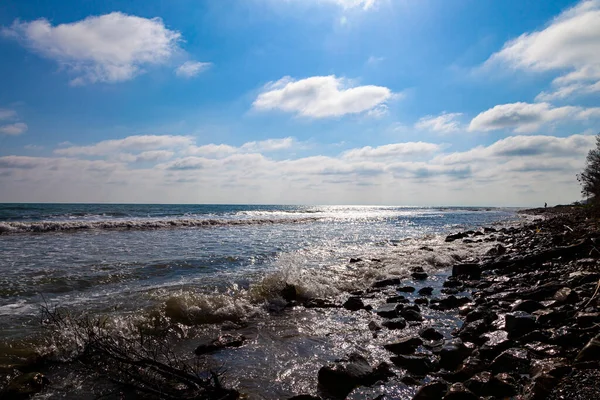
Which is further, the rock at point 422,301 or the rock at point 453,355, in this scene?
the rock at point 422,301

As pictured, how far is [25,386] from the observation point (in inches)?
177

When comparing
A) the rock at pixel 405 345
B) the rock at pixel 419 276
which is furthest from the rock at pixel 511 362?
the rock at pixel 419 276

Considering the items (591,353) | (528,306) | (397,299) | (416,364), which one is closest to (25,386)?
(416,364)

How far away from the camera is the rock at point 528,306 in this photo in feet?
22.3

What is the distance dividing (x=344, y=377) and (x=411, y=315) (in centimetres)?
347

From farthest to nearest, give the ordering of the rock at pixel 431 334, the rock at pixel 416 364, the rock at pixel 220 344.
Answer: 1. the rock at pixel 431 334
2. the rock at pixel 220 344
3. the rock at pixel 416 364

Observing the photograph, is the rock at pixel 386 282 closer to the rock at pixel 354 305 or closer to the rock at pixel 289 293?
the rock at pixel 354 305

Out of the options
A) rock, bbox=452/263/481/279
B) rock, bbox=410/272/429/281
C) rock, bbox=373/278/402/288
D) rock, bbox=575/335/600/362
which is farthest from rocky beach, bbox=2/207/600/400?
rock, bbox=410/272/429/281

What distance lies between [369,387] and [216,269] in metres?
9.14

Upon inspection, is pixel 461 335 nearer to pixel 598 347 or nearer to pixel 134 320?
pixel 598 347

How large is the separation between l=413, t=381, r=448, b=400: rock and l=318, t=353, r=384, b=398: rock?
2.42 ft

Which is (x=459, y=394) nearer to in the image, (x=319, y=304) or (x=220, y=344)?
(x=220, y=344)

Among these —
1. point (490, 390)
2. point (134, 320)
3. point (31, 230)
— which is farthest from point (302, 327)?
point (31, 230)

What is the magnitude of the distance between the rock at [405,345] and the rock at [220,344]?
8.60ft
